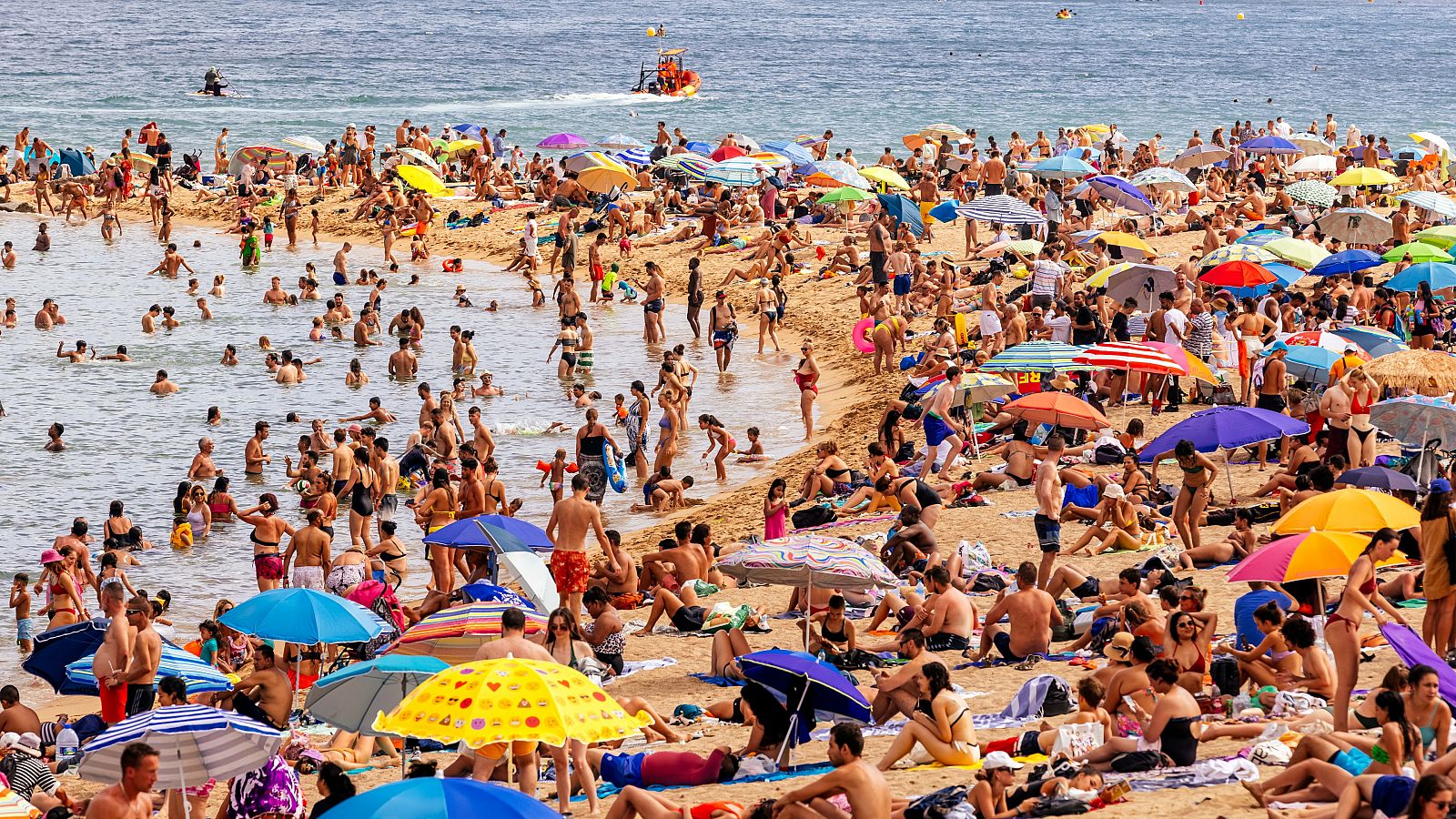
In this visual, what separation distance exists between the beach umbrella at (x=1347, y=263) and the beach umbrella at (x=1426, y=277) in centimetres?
141

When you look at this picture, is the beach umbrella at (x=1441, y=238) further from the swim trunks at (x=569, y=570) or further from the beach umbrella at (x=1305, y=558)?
the swim trunks at (x=569, y=570)

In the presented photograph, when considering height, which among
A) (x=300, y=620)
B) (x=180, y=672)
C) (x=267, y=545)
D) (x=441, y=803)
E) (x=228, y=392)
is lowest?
(x=228, y=392)

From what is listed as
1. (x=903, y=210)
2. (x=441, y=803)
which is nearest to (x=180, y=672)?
(x=441, y=803)

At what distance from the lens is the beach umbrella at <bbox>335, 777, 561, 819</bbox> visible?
230 inches

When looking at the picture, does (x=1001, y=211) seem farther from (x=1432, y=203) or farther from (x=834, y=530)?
(x=834, y=530)

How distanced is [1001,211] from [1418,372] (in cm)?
1100

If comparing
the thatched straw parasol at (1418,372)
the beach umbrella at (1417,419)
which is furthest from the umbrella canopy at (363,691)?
the thatched straw parasol at (1418,372)

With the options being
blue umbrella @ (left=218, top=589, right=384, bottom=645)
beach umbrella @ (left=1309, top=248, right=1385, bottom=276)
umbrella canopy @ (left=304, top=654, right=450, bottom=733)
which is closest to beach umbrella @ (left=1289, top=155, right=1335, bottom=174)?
Result: beach umbrella @ (left=1309, top=248, right=1385, bottom=276)

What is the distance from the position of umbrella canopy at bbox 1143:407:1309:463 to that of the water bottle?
8.68m

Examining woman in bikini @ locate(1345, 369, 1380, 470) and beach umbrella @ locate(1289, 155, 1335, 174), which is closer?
woman in bikini @ locate(1345, 369, 1380, 470)

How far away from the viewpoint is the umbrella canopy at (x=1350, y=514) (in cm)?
1034

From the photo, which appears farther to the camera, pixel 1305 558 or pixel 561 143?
pixel 561 143

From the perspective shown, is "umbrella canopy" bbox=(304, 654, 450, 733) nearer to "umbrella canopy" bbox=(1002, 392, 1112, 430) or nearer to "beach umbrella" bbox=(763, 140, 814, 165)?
"umbrella canopy" bbox=(1002, 392, 1112, 430)

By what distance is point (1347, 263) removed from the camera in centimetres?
2084
